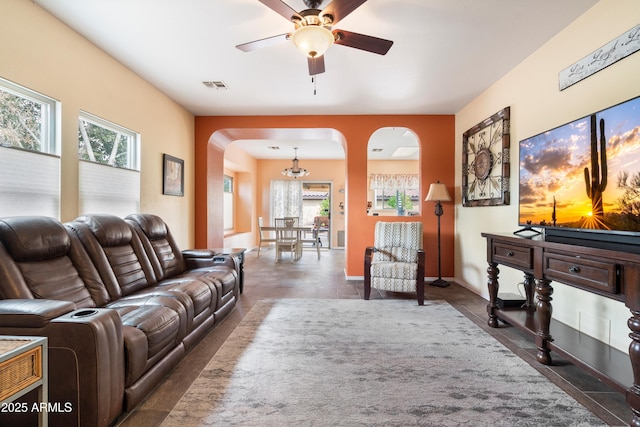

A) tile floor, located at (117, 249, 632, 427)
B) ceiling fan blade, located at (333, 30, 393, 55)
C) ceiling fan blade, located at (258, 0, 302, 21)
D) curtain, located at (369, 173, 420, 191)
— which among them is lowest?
tile floor, located at (117, 249, 632, 427)

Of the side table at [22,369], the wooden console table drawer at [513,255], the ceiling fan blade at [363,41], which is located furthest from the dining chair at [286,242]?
the side table at [22,369]

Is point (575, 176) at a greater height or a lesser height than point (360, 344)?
greater

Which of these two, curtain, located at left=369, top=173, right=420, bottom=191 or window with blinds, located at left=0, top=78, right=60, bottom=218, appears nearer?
window with blinds, located at left=0, top=78, right=60, bottom=218

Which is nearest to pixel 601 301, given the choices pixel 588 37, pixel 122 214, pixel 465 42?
pixel 588 37

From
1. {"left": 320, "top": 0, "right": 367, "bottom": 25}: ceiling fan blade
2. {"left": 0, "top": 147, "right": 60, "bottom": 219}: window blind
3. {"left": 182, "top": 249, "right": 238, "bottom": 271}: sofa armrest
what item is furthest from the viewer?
{"left": 182, "top": 249, "right": 238, "bottom": 271}: sofa armrest

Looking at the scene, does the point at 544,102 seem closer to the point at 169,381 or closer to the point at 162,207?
the point at 169,381

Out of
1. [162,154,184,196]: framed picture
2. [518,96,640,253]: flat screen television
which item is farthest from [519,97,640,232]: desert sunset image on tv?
[162,154,184,196]: framed picture

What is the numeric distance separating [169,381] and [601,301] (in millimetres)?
3067

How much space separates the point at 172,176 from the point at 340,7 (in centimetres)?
326

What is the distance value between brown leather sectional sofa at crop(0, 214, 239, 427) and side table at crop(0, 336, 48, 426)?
0.19 meters

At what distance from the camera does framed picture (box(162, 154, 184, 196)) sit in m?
3.98

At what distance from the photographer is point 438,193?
4.30 meters

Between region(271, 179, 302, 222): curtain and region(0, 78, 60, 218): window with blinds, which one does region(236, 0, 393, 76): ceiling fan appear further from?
region(271, 179, 302, 222): curtain

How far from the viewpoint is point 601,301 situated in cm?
217
